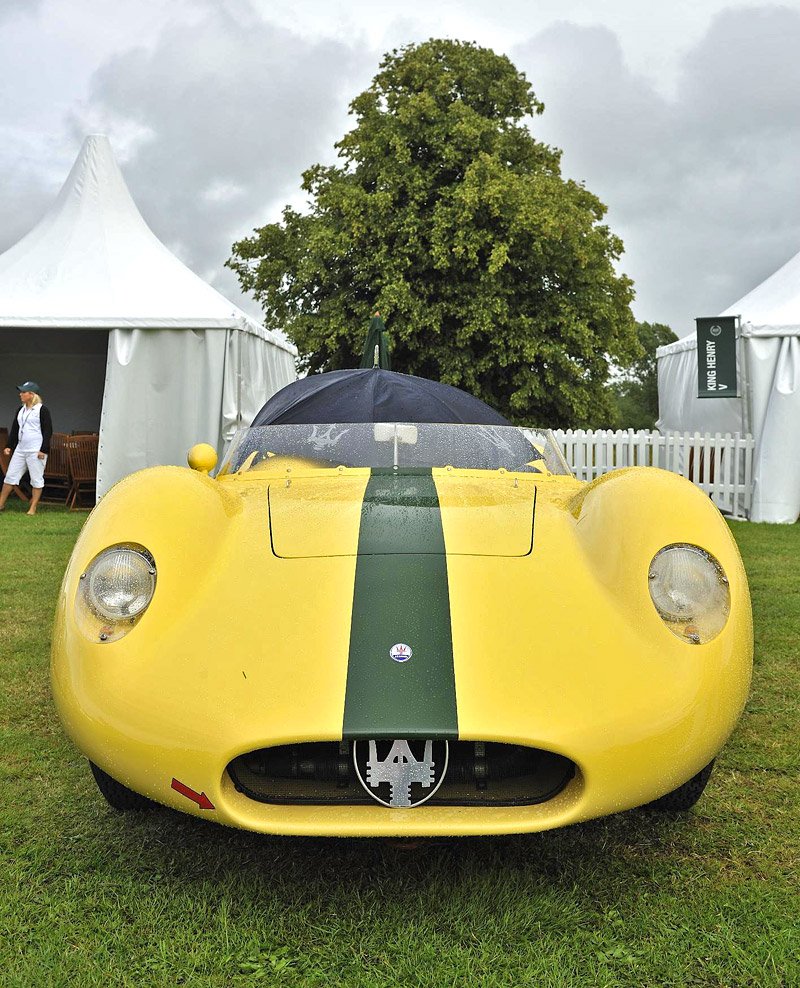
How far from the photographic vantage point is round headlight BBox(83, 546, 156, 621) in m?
2.32

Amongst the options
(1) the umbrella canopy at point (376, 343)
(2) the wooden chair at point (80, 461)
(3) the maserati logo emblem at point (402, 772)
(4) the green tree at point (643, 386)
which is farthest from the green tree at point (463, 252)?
(4) the green tree at point (643, 386)

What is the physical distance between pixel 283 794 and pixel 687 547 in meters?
1.20

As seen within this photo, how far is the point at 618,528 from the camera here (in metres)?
2.51

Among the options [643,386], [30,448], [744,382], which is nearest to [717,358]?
[744,382]

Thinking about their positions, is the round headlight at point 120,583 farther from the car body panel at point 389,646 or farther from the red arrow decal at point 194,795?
the red arrow decal at point 194,795

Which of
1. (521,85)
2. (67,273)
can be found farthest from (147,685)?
(521,85)

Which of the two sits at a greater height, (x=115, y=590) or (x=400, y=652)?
(x=115, y=590)

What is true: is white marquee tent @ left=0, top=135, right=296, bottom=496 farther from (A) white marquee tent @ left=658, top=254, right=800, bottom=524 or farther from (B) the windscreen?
(B) the windscreen

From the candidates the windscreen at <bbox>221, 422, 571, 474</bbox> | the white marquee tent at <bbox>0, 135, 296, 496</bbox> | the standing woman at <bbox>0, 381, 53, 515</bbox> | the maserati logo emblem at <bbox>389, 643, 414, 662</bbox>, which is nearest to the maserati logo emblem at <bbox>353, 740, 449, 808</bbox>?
the maserati logo emblem at <bbox>389, 643, 414, 662</bbox>

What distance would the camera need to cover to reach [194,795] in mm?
2008

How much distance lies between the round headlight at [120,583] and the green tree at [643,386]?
53.9 meters

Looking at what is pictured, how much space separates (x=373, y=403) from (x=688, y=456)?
8.19 metres

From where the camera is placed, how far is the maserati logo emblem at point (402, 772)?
1981 mm

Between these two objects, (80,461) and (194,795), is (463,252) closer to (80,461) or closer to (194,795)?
(80,461)
